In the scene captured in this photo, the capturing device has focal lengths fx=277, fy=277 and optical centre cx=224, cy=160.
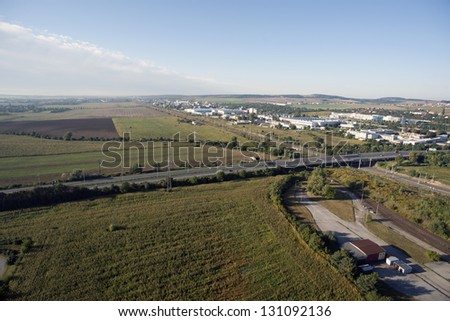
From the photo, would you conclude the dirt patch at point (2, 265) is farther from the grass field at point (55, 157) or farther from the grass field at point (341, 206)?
the grass field at point (341, 206)

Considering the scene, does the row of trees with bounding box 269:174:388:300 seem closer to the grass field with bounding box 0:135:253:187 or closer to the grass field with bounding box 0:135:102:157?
the grass field with bounding box 0:135:253:187

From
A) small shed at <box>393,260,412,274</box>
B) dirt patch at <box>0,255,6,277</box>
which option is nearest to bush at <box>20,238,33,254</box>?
dirt patch at <box>0,255,6,277</box>

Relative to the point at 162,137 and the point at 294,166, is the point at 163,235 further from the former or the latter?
the point at 162,137

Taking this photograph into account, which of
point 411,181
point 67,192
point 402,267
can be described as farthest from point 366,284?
point 411,181

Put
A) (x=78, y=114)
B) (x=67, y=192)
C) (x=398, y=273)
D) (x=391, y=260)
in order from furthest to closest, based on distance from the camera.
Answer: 1. (x=78, y=114)
2. (x=67, y=192)
3. (x=391, y=260)
4. (x=398, y=273)

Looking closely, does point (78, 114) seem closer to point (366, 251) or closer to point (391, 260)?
point (366, 251)

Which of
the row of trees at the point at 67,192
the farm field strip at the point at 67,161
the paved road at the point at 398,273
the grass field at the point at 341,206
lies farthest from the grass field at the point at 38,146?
the paved road at the point at 398,273
